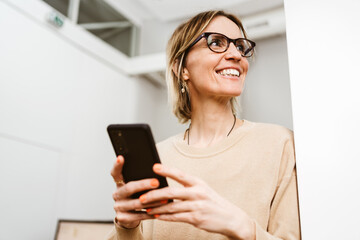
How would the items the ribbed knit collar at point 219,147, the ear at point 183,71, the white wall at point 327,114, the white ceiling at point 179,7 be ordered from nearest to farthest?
the white wall at point 327,114, the ribbed knit collar at point 219,147, the ear at point 183,71, the white ceiling at point 179,7

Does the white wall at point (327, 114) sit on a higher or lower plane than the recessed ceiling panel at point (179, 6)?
lower

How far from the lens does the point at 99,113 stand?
3.41 m

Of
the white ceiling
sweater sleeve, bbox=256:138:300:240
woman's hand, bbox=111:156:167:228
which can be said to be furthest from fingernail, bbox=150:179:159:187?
the white ceiling

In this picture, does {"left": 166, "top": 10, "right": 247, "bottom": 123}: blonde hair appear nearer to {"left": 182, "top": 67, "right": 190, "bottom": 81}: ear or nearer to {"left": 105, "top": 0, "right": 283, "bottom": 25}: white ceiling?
{"left": 182, "top": 67, "right": 190, "bottom": 81}: ear

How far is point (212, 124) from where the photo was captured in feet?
4.06

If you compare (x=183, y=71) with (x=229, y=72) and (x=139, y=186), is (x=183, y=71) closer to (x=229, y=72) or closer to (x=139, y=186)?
(x=229, y=72)

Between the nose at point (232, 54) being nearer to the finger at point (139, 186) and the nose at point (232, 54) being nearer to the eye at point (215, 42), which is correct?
the eye at point (215, 42)

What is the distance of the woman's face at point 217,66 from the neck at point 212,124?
0.06m

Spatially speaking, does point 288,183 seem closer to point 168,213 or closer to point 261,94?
point 168,213

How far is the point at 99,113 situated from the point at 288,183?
9.07 ft

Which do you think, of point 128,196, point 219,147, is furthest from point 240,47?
point 128,196

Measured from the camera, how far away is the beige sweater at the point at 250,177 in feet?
2.92

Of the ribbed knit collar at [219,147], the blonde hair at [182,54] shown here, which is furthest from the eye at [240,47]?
the ribbed knit collar at [219,147]

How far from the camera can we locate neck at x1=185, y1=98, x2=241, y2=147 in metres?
1.21
